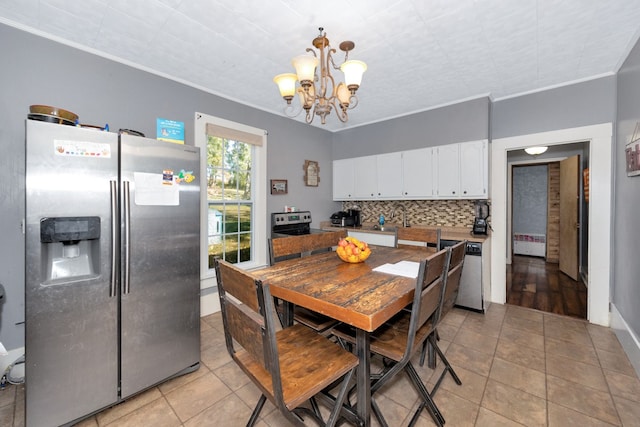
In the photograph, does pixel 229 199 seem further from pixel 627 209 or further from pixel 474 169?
pixel 627 209

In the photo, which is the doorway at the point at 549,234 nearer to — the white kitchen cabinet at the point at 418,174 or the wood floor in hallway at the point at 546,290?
the wood floor in hallway at the point at 546,290

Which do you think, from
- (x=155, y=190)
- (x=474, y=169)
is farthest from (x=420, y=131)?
(x=155, y=190)

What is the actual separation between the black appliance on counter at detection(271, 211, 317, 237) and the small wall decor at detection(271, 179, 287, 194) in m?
0.31

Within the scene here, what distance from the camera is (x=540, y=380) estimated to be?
1911mm

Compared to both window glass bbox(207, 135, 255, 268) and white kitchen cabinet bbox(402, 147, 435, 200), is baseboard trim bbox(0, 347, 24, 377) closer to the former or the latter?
window glass bbox(207, 135, 255, 268)

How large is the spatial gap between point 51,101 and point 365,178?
11.8 ft

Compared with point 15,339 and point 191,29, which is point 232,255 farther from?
point 191,29

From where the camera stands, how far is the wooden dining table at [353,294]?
1.13 metres

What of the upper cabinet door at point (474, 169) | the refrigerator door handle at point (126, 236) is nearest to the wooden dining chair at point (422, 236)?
the upper cabinet door at point (474, 169)

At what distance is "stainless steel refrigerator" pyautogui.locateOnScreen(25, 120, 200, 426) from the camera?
1.44 metres

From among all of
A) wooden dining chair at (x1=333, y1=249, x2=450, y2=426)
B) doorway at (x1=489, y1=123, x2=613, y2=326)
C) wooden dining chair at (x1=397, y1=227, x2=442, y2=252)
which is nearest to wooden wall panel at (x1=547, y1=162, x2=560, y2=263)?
doorway at (x1=489, y1=123, x2=613, y2=326)

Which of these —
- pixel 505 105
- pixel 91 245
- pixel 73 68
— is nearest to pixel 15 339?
pixel 91 245

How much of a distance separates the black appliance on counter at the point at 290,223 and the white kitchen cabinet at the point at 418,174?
4.89ft

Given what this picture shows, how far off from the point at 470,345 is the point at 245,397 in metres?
1.93
